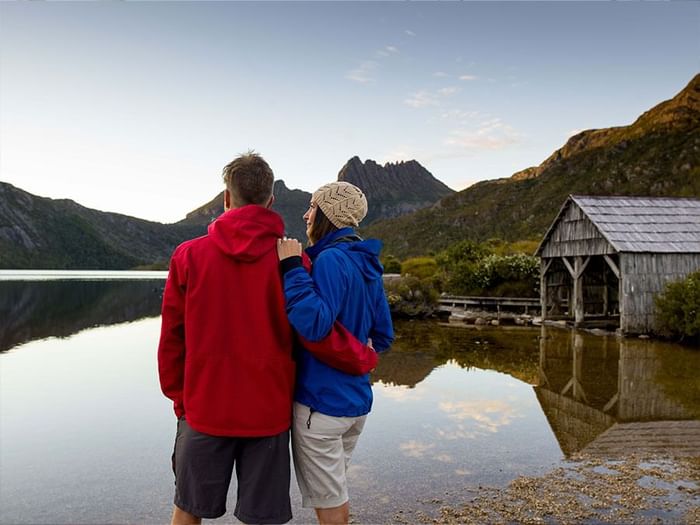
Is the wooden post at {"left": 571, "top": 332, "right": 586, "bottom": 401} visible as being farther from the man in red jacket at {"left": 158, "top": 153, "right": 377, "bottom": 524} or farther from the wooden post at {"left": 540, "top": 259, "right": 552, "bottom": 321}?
the man in red jacket at {"left": 158, "top": 153, "right": 377, "bottom": 524}

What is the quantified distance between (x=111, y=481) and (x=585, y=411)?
7288 millimetres

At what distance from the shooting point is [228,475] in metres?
2.88

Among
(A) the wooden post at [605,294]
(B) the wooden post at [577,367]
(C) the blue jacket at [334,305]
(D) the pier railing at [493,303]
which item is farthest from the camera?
(D) the pier railing at [493,303]

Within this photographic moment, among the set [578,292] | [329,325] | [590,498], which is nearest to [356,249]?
[329,325]

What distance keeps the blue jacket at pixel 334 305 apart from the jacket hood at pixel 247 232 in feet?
0.65

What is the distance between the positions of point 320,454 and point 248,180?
4.68 ft

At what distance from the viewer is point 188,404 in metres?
2.84

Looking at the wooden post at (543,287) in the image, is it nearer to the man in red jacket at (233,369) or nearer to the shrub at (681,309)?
the shrub at (681,309)

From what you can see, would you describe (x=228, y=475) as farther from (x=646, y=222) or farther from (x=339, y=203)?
(x=646, y=222)

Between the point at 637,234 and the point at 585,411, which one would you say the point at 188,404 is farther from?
the point at 637,234

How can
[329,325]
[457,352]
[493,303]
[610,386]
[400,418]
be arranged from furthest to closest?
[493,303] < [457,352] < [610,386] < [400,418] < [329,325]

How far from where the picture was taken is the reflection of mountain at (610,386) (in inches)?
355

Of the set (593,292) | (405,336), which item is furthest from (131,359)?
(593,292)

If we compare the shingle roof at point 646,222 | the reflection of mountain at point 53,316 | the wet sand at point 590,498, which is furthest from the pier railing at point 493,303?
the wet sand at point 590,498
